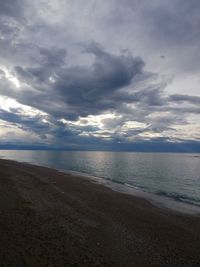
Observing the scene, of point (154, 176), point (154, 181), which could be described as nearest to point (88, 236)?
point (154, 181)

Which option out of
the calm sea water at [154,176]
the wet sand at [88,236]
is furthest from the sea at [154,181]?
the wet sand at [88,236]

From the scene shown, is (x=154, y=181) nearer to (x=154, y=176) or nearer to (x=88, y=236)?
(x=154, y=176)

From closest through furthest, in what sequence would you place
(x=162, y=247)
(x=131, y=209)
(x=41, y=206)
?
(x=162, y=247) → (x=41, y=206) → (x=131, y=209)

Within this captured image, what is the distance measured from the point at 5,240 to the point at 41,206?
6.41 metres

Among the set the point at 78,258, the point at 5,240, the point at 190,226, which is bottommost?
the point at 190,226

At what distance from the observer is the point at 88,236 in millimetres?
11203

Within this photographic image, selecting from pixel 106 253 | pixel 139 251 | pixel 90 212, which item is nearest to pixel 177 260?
A: pixel 139 251

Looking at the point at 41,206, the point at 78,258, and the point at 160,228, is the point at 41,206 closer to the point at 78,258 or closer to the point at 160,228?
the point at 78,258

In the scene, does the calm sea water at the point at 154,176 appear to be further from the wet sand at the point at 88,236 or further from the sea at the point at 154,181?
the wet sand at the point at 88,236

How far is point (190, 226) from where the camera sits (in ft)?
51.8

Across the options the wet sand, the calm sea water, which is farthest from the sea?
the wet sand

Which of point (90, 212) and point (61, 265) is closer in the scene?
point (61, 265)

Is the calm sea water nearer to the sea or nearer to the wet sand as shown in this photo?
the sea

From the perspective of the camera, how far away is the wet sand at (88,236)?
8672mm
